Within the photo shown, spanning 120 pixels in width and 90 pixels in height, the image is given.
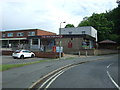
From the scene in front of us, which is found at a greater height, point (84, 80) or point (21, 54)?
point (21, 54)

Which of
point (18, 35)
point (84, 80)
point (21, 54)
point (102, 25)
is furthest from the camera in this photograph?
point (18, 35)

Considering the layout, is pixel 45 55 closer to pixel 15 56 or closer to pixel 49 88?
pixel 15 56

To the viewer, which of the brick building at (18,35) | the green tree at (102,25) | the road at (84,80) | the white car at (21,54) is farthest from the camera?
the green tree at (102,25)

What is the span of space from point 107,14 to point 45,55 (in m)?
52.6

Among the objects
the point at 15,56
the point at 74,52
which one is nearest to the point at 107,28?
the point at 74,52

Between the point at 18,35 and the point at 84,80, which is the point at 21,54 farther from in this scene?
the point at 18,35

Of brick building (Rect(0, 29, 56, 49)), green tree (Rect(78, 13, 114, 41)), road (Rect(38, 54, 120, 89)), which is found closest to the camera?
road (Rect(38, 54, 120, 89))

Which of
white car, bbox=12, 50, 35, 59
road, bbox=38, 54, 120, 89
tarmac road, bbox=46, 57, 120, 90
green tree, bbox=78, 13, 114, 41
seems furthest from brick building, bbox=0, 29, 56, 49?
road, bbox=38, 54, 120, 89

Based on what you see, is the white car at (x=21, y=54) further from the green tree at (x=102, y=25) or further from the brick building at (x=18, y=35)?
the green tree at (x=102, y=25)

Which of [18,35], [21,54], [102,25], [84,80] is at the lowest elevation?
[84,80]

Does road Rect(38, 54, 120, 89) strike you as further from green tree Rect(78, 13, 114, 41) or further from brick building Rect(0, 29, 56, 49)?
green tree Rect(78, 13, 114, 41)

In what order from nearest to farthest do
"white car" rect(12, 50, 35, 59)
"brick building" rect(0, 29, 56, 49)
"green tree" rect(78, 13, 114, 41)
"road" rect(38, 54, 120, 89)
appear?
"road" rect(38, 54, 120, 89)
"white car" rect(12, 50, 35, 59)
"brick building" rect(0, 29, 56, 49)
"green tree" rect(78, 13, 114, 41)

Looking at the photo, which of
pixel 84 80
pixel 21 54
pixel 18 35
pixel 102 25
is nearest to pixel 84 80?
pixel 84 80

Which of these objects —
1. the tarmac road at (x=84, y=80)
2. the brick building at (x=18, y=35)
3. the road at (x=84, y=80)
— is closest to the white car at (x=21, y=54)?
the tarmac road at (x=84, y=80)
